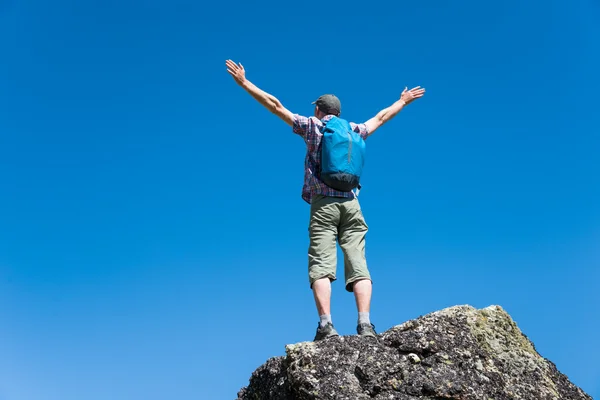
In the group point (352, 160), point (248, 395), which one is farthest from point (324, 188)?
point (248, 395)

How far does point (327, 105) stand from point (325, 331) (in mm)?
3284

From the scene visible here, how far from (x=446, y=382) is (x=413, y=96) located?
17.1ft

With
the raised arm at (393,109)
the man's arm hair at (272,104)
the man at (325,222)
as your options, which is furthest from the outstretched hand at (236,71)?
the raised arm at (393,109)

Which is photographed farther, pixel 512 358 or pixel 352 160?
pixel 352 160

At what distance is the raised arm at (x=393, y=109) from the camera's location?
9.26 metres

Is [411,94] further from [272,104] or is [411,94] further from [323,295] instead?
[323,295]

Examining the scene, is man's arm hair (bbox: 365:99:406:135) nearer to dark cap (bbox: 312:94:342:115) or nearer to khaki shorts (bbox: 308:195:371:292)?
dark cap (bbox: 312:94:342:115)

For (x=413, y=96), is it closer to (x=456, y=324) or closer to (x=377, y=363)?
(x=456, y=324)

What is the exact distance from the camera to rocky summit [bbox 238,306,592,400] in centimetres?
608

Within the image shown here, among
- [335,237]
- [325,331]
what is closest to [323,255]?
[335,237]

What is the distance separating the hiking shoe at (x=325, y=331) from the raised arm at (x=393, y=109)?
315 centimetres

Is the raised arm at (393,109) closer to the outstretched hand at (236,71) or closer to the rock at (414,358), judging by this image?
the outstretched hand at (236,71)

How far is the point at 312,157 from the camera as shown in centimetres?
852

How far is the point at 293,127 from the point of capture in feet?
Answer: 28.4
